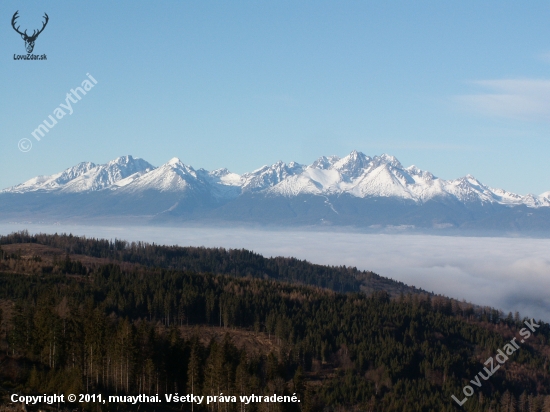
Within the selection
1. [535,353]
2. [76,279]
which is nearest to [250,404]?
[76,279]

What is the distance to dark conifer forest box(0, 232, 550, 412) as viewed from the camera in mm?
67312

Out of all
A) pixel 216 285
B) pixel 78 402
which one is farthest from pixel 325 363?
pixel 78 402

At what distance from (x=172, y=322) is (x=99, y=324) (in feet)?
134

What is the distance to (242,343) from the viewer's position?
103 m

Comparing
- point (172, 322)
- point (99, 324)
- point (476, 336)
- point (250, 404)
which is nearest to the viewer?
point (250, 404)

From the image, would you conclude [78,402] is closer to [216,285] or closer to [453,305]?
[216,285]

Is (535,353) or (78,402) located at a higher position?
(78,402)

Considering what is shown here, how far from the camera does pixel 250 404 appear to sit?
63812 millimetres

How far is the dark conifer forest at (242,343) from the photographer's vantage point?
67312mm

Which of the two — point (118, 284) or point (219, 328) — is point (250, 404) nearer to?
point (219, 328)

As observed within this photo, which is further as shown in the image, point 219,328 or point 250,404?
point 219,328

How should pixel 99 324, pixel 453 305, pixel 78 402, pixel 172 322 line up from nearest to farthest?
1. pixel 78 402
2. pixel 99 324
3. pixel 172 322
4. pixel 453 305

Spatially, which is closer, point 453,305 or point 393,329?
point 393,329

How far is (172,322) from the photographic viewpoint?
10931 centimetres
